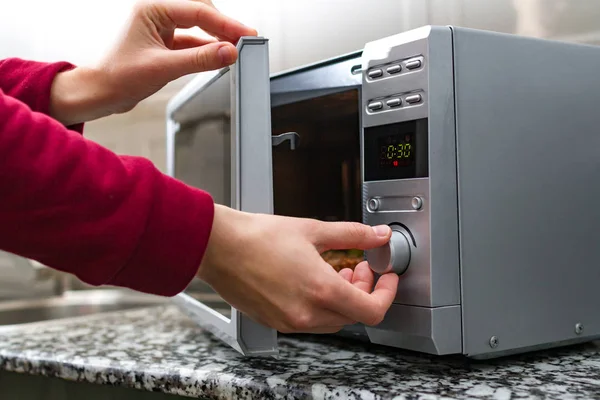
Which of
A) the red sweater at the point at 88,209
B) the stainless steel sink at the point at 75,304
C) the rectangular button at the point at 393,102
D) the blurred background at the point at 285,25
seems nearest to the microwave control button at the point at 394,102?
the rectangular button at the point at 393,102

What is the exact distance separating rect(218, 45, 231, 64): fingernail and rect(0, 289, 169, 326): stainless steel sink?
843 mm

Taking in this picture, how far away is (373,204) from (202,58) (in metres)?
0.24

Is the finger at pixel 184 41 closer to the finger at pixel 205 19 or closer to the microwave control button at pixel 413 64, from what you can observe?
the finger at pixel 205 19

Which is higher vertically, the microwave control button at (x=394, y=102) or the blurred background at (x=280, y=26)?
the blurred background at (x=280, y=26)

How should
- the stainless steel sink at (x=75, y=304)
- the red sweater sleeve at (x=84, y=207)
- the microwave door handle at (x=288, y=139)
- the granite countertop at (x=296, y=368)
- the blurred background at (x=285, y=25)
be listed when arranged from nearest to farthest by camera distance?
the red sweater sleeve at (x=84, y=207) < the granite countertop at (x=296, y=368) < the microwave door handle at (x=288, y=139) < the blurred background at (x=285, y=25) < the stainless steel sink at (x=75, y=304)

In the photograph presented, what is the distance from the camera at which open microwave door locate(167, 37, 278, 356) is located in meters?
0.62

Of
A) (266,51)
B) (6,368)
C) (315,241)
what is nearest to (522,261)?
(315,241)

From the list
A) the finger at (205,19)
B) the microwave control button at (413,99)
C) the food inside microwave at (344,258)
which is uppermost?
the finger at (205,19)

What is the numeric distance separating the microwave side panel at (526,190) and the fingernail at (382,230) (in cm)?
7

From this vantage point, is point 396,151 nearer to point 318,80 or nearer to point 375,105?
point 375,105

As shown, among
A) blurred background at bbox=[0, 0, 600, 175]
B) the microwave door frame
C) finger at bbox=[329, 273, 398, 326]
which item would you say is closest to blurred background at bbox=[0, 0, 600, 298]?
blurred background at bbox=[0, 0, 600, 175]

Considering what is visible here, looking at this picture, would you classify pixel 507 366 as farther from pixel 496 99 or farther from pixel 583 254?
pixel 496 99

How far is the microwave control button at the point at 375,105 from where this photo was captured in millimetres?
A: 651

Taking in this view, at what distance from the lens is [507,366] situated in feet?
2.18
